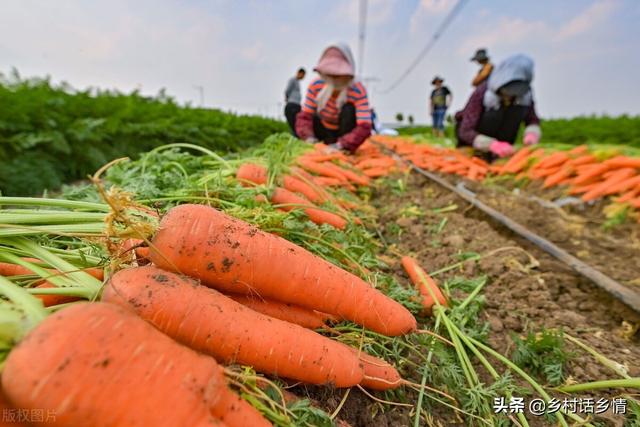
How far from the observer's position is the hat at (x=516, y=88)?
544cm

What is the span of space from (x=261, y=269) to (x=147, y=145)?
21.2 ft

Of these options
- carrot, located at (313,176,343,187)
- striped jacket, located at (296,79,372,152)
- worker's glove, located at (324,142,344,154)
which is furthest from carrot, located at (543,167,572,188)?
carrot, located at (313,176,343,187)

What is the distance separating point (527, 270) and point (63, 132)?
5935 millimetres

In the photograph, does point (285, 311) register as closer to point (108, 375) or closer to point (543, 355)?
point (108, 375)

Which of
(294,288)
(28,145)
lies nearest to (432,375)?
(294,288)

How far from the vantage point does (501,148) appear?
231 inches

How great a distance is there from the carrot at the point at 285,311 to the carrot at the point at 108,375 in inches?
17.9

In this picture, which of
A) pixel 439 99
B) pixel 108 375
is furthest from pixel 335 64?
pixel 439 99

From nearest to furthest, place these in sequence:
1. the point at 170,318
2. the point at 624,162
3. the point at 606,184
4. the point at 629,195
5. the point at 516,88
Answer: the point at 170,318, the point at 629,195, the point at 606,184, the point at 624,162, the point at 516,88

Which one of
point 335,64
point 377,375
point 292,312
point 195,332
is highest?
point 335,64

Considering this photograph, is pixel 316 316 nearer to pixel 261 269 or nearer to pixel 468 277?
pixel 261 269

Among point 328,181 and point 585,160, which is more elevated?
point 585,160

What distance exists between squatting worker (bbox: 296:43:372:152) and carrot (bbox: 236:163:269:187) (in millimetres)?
3166

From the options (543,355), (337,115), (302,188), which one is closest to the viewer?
(543,355)
